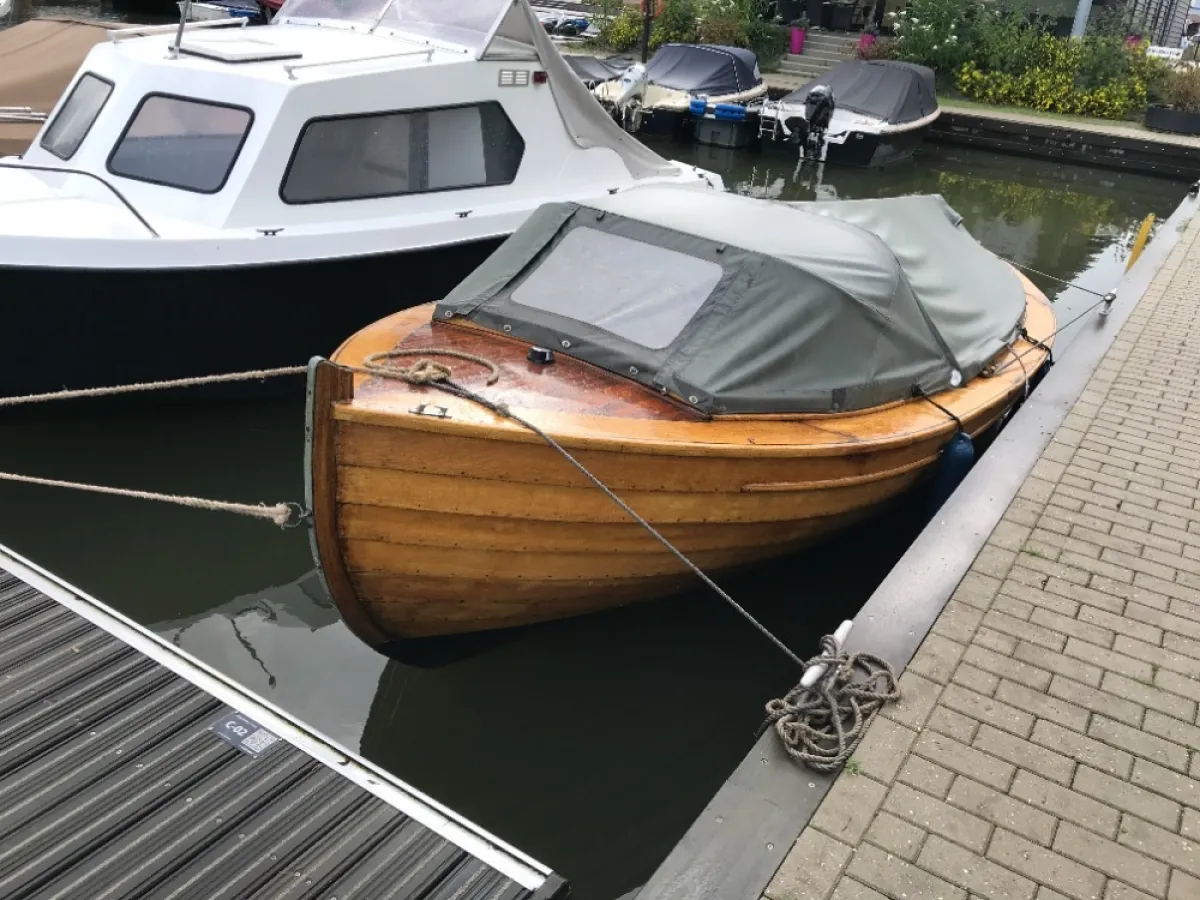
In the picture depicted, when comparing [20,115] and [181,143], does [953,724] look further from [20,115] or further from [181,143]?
[20,115]

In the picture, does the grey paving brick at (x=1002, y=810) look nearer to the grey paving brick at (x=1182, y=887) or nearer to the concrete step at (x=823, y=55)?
the grey paving brick at (x=1182, y=887)

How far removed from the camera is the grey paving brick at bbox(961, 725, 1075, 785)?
3.35 metres

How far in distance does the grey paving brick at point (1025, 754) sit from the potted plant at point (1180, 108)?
18.7 m

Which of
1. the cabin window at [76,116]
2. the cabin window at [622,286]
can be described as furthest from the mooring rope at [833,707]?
the cabin window at [76,116]

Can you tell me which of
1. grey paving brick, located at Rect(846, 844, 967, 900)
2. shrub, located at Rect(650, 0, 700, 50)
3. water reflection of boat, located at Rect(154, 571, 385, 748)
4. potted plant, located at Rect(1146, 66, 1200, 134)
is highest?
shrub, located at Rect(650, 0, 700, 50)

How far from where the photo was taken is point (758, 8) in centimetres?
2353

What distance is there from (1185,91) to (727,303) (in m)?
18.3

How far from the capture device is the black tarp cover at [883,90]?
16.8 metres

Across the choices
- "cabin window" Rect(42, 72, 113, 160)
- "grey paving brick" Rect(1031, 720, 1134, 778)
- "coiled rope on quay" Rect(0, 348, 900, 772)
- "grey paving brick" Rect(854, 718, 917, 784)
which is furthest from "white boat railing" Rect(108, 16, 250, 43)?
"grey paving brick" Rect(1031, 720, 1134, 778)

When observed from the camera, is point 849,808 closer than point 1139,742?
Yes

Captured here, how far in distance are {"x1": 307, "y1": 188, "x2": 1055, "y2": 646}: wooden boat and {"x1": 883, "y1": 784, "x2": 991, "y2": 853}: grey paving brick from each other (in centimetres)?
157

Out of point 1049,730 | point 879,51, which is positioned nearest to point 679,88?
point 879,51

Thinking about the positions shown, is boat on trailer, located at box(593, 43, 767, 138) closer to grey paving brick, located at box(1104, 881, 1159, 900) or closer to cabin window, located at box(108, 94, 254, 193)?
cabin window, located at box(108, 94, 254, 193)

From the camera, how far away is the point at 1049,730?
3537mm
